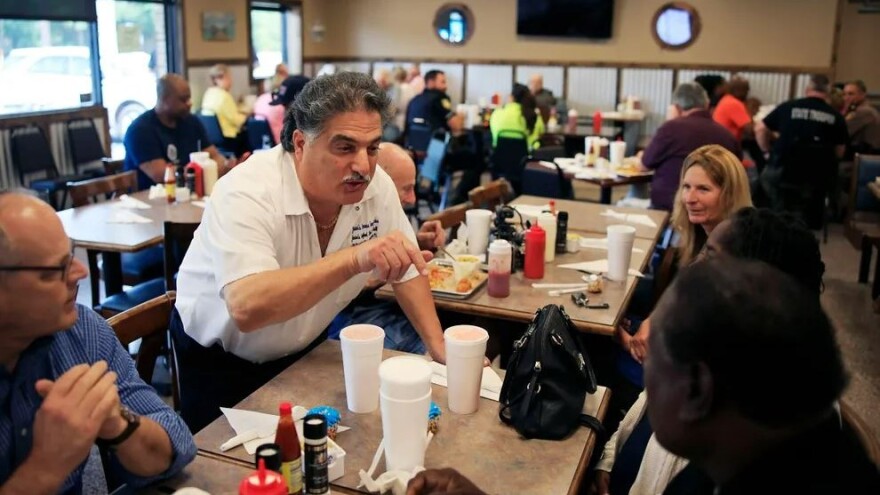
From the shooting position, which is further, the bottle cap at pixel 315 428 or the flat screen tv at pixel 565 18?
the flat screen tv at pixel 565 18

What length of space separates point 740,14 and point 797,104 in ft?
13.1

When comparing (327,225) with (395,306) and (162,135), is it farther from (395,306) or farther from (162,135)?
(162,135)

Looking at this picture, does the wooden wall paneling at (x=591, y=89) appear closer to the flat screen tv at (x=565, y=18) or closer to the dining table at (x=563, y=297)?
the flat screen tv at (x=565, y=18)

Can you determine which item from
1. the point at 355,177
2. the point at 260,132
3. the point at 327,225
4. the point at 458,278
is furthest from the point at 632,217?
the point at 260,132

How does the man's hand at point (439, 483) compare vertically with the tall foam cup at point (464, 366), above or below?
below

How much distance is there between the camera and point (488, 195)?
4703 mm

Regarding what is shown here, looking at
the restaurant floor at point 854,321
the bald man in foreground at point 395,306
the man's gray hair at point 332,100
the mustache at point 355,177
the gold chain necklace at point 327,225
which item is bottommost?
the restaurant floor at point 854,321

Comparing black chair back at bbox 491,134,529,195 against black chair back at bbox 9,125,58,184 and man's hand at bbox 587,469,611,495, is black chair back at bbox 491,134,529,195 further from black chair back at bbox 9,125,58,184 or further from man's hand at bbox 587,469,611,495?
man's hand at bbox 587,469,611,495

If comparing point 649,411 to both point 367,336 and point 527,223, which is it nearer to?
point 367,336

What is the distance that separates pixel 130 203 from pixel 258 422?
300 cm

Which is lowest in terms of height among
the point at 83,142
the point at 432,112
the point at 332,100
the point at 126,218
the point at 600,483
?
the point at 600,483

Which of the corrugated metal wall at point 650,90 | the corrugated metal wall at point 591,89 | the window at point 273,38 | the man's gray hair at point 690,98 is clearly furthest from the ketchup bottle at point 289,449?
the corrugated metal wall at point 591,89

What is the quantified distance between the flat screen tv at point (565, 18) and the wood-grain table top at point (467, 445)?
33.2 ft

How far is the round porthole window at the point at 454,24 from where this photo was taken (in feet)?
39.4
